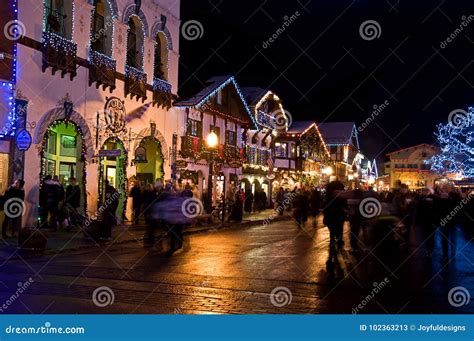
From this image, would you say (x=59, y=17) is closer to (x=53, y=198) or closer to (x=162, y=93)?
(x=53, y=198)

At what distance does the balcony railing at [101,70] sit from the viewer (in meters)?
22.3

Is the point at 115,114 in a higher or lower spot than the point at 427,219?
higher

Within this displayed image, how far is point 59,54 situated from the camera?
792 inches

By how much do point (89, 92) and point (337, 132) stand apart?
58632 mm

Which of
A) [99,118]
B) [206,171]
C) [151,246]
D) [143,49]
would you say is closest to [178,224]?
[151,246]

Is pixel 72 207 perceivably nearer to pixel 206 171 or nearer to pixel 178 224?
pixel 178 224

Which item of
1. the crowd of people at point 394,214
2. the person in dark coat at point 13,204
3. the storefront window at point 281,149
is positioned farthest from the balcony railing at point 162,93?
the storefront window at point 281,149

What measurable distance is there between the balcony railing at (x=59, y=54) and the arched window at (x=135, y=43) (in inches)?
192

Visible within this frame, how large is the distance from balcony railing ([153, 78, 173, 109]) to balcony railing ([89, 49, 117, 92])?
379 cm

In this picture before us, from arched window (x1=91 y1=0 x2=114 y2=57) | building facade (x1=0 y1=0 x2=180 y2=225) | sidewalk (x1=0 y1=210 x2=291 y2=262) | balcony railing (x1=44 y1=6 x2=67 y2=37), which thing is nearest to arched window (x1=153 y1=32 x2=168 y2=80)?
building facade (x1=0 y1=0 x2=180 y2=225)

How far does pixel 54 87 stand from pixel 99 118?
9.47 ft

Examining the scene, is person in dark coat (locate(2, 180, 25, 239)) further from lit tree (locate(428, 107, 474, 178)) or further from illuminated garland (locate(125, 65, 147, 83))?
lit tree (locate(428, 107, 474, 178))

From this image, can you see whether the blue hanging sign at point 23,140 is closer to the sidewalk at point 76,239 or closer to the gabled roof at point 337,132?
the sidewalk at point 76,239

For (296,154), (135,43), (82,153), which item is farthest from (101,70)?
(296,154)
